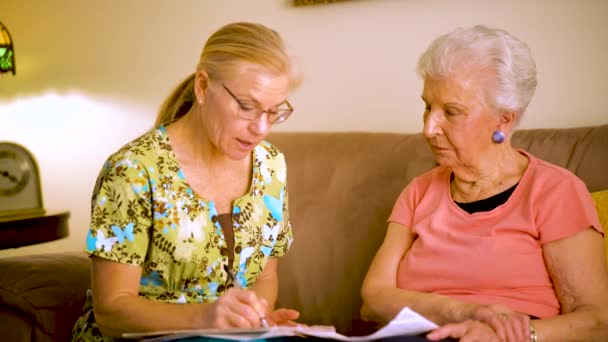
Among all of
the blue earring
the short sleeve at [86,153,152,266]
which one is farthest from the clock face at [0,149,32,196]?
the blue earring

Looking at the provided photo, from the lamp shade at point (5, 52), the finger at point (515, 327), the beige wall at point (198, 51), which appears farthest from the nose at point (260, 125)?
the lamp shade at point (5, 52)

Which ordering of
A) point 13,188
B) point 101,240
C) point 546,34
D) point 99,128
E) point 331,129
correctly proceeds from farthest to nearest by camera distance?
point 99,128
point 13,188
point 331,129
point 546,34
point 101,240

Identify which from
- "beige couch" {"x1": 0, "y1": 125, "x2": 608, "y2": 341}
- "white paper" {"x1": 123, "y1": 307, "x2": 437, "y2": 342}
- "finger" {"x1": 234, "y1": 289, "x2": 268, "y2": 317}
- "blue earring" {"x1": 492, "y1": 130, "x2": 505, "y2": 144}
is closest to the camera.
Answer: "white paper" {"x1": 123, "y1": 307, "x2": 437, "y2": 342}

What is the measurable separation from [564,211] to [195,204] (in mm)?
768

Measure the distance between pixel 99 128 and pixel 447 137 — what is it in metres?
2.21

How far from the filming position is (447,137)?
1617 millimetres

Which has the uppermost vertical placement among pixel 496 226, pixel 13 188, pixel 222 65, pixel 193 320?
pixel 222 65

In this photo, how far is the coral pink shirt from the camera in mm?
1489

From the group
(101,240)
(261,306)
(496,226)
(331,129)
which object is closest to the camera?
(261,306)

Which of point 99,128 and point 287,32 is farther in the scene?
point 99,128

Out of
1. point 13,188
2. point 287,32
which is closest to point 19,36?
point 13,188

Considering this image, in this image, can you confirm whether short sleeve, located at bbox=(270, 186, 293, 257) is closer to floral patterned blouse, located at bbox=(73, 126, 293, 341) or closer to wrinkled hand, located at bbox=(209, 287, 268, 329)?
floral patterned blouse, located at bbox=(73, 126, 293, 341)

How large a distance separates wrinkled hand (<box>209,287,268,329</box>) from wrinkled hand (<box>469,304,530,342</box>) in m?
0.44

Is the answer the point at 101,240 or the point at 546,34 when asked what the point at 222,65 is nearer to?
the point at 101,240
